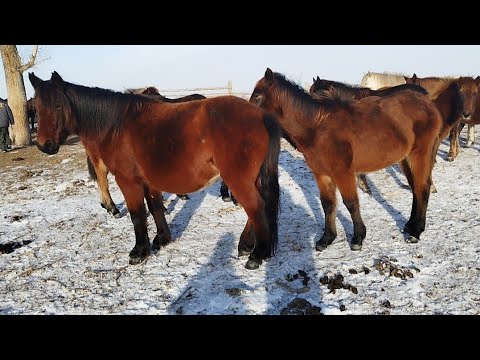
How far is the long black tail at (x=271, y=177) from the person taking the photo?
3846 mm

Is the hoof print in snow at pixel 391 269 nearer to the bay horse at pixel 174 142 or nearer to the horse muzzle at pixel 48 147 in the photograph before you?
the bay horse at pixel 174 142

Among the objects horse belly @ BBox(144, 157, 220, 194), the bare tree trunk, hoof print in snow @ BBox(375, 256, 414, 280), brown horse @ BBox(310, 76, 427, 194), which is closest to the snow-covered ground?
hoof print in snow @ BBox(375, 256, 414, 280)

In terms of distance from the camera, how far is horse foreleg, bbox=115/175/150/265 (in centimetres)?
425

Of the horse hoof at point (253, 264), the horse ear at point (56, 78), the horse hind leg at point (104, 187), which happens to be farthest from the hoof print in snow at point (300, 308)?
the horse hind leg at point (104, 187)

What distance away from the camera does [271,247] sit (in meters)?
4.19

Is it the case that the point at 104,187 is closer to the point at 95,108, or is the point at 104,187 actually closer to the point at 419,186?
the point at 95,108

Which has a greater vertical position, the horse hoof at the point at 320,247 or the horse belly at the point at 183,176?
the horse belly at the point at 183,176

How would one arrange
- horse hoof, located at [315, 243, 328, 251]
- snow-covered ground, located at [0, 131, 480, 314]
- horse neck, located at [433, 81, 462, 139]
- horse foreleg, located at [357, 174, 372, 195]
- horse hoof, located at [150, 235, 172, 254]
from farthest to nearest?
horse foreleg, located at [357, 174, 372, 195] < horse neck, located at [433, 81, 462, 139] < horse hoof, located at [150, 235, 172, 254] < horse hoof, located at [315, 243, 328, 251] < snow-covered ground, located at [0, 131, 480, 314]

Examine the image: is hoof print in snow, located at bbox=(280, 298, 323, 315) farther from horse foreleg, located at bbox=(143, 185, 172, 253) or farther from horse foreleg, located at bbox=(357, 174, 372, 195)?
horse foreleg, located at bbox=(357, 174, 372, 195)

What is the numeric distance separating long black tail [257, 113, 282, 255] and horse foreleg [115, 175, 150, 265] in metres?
1.64

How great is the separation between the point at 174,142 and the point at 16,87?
12.7 meters

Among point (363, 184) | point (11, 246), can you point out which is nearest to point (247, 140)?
point (363, 184)

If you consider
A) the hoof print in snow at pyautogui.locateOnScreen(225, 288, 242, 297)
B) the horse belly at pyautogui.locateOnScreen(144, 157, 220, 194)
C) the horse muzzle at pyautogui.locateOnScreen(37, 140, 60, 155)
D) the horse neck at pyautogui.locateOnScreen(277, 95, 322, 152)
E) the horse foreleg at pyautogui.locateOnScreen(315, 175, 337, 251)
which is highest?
the horse neck at pyautogui.locateOnScreen(277, 95, 322, 152)

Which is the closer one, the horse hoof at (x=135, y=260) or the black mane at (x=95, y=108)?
the black mane at (x=95, y=108)
